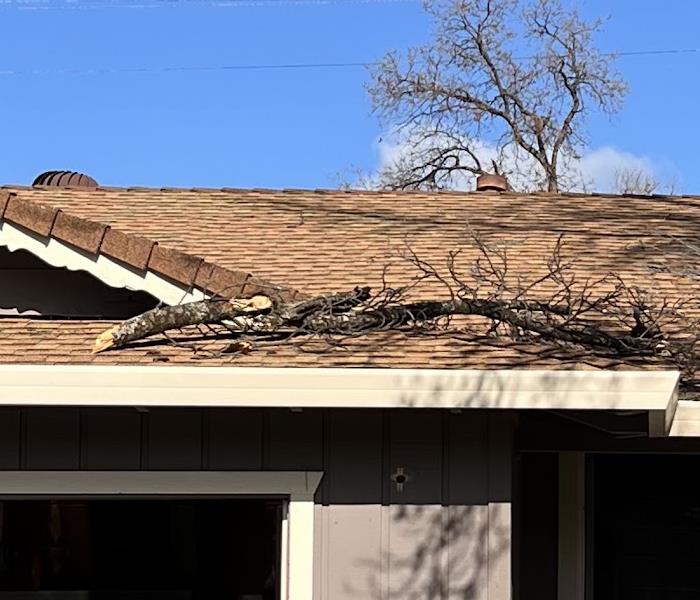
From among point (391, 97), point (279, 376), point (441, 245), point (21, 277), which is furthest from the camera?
point (391, 97)

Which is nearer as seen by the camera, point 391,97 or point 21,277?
point 21,277

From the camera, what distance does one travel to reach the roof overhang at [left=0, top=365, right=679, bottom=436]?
4.71 m

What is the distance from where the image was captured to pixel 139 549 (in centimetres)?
658

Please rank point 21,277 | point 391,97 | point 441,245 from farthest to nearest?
point 391,97 → point 441,245 → point 21,277

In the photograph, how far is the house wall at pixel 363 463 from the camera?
5180 mm

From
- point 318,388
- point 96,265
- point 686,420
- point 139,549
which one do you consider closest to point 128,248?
point 96,265

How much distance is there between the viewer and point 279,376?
474cm

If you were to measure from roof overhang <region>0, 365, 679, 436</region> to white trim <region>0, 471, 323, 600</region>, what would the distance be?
64 centimetres

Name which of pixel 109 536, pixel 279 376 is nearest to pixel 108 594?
pixel 109 536

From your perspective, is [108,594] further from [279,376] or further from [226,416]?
[279,376]

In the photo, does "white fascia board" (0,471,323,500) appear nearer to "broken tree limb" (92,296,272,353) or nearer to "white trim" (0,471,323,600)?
"white trim" (0,471,323,600)

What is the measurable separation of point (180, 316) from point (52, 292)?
175 centimetres

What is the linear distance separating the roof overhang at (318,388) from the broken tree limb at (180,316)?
27.1 inches

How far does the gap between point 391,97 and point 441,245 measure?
19.3 metres
